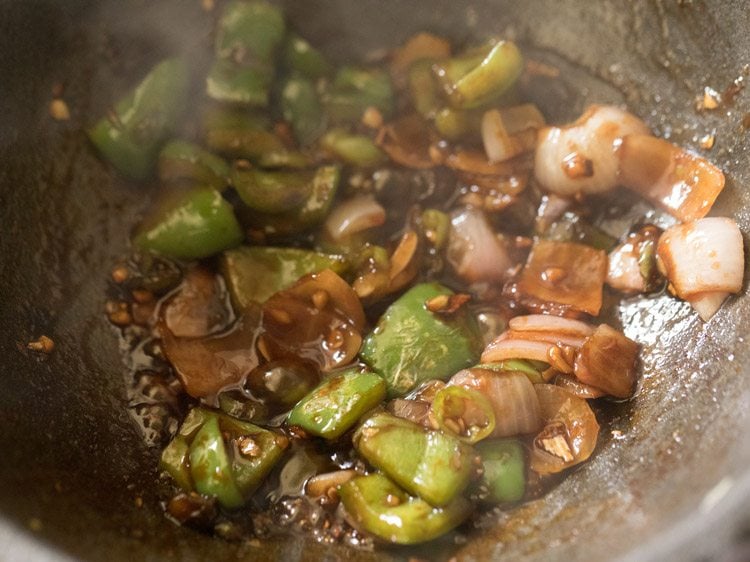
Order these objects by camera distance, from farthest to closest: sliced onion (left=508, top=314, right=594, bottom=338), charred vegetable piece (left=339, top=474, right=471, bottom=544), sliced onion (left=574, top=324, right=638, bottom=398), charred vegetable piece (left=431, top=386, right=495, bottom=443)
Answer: sliced onion (left=508, top=314, right=594, bottom=338), sliced onion (left=574, top=324, right=638, bottom=398), charred vegetable piece (left=431, top=386, right=495, bottom=443), charred vegetable piece (left=339, top=474, right=471, bottom=544)

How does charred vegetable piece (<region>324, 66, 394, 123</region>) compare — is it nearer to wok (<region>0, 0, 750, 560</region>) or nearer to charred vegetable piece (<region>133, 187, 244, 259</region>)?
wok (<region>0, 0, 750, 560</region>)

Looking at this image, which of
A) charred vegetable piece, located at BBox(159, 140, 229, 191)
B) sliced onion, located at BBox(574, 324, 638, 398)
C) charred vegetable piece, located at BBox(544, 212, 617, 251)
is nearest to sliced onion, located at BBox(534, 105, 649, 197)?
charred vegetable piece, located at BBox(544, 212, 617, 251)

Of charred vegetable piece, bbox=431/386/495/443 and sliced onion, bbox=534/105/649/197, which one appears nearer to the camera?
charred vegetable piece, bbox=431/386/495/443

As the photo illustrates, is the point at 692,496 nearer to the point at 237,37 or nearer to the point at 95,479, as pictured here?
the point at 95,479

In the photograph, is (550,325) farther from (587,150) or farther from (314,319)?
(314,319)

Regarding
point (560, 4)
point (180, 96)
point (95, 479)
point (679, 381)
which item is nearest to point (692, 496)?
point (679, 381)

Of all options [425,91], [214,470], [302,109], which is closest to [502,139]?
[425,91]
